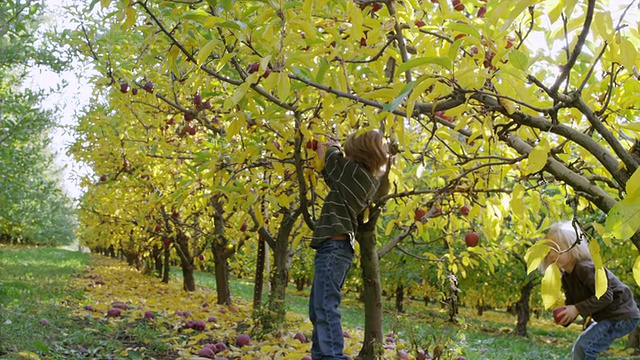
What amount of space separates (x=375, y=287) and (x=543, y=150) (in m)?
2.14

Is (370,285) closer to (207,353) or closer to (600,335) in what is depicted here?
(207,353)

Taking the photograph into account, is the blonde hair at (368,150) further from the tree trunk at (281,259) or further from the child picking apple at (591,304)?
the tree trunk at (281,259)

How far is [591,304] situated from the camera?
3391 mm

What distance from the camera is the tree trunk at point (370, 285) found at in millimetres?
3322

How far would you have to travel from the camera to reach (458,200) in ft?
11.0

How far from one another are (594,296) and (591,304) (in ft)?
0.19

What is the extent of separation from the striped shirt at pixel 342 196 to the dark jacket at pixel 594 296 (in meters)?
1.59

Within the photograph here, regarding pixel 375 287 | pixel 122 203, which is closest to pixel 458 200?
pixel 375 287

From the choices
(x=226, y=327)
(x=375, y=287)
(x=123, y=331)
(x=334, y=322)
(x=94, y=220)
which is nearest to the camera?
(x=334, y=322)

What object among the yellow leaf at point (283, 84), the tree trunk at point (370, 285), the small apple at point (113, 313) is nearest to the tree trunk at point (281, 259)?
the tree trunk at point (370, 285)

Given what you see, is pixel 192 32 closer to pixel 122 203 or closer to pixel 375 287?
pixel 375 287

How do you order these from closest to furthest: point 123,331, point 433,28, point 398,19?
point 433,28
point 398,19
point 123,331

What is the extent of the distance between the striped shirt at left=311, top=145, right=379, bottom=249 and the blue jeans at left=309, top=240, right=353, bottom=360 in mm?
84

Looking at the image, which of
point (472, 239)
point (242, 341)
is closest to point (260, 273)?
point (242, 341)
